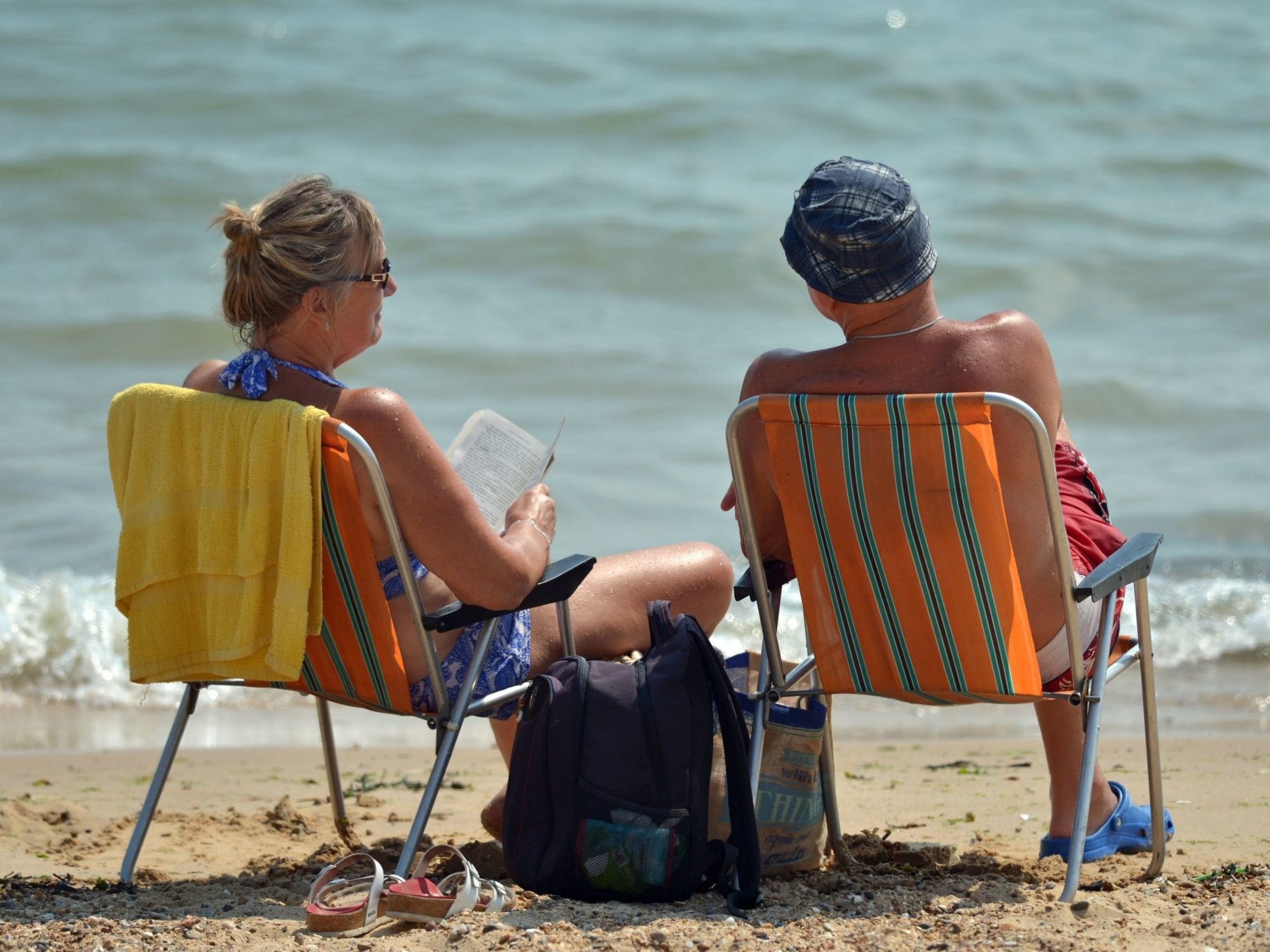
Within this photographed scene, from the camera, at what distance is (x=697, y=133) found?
12258 millimetres

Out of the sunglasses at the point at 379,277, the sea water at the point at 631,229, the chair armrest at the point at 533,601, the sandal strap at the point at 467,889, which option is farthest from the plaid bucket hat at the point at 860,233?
the sea water at the point at 631,229

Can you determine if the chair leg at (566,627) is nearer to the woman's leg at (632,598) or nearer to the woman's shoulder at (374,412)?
the woman's leg at (632,598)

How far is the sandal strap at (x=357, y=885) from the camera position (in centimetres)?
245

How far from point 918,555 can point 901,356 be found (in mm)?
353

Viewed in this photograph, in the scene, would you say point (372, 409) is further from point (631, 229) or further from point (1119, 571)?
point (631, 229)

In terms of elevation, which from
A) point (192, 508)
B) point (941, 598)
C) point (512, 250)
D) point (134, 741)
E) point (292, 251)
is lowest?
point (134, 741)

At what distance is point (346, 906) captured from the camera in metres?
2.46

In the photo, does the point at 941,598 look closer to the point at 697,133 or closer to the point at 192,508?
the point at 192,508

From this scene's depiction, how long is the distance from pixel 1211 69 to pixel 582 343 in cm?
786

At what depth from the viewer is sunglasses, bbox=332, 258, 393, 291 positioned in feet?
9.08

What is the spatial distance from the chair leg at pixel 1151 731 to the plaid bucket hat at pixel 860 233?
70 cm

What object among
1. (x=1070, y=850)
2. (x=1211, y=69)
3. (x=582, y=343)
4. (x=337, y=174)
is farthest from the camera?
(x=1211, y=69)

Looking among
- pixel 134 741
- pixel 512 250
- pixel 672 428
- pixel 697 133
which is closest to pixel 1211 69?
pixel 697 133

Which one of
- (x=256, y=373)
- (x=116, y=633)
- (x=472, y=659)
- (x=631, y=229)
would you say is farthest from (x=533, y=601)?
(x=631, y=229)
